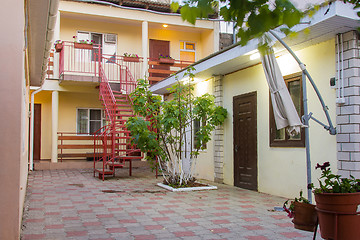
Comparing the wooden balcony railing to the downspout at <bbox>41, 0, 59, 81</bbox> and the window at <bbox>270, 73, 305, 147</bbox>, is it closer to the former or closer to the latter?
the downspout at <bbox>41, 0, 59, 81</bbox>

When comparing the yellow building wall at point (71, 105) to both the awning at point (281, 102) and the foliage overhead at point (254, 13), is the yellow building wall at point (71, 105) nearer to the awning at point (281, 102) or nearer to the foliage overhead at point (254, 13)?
the awning at point (281, 102)

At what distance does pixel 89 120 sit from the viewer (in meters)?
16.0

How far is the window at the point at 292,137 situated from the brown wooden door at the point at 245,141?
705mm

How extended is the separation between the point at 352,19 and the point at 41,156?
13.4 metres

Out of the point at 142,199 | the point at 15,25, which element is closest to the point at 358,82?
the point at 142,199

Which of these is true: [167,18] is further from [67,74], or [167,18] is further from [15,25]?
[15,25]

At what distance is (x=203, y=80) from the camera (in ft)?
35.2

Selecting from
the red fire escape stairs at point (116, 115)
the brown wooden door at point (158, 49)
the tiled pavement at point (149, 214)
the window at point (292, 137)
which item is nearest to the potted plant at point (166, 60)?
the brown wooden door at point (158, 49)

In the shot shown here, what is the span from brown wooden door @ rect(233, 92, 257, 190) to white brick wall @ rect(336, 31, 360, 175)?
8.43ft

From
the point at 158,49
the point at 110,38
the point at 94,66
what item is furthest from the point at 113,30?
the point at 94,66

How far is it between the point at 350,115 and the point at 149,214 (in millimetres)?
3433

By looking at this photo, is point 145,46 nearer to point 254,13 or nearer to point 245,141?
point 245,141

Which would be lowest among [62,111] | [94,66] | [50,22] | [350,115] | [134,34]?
[350,115]

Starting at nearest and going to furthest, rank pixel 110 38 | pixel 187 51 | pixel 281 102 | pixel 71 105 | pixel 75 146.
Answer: pixel 281 102, pixel 75 146, pixel 71 105, pixel 110 38, pixel 187 51
